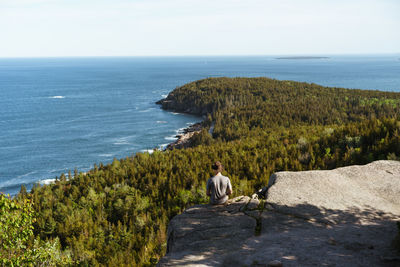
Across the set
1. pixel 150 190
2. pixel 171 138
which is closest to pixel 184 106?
pixel 171 138

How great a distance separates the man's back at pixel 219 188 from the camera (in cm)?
985

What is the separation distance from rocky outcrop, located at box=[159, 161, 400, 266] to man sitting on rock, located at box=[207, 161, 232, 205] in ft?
1.11

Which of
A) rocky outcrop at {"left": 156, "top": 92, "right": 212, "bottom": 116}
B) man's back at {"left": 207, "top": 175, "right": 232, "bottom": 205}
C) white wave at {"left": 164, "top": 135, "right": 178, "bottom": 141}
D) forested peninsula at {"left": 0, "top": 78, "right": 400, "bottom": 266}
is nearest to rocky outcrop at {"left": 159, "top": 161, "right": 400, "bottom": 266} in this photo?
man's back at {"left": 207, "top": 175, "right": 232, "bottom": 205}

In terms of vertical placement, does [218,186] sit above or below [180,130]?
above

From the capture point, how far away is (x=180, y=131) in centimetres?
7988

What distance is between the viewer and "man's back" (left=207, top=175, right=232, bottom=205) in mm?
9852

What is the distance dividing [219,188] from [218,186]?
146 mm

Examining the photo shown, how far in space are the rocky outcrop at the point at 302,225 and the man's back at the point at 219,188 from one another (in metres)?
0.33

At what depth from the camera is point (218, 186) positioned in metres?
9.96

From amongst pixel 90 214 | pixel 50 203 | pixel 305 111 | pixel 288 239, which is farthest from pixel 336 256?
pixel 305 111

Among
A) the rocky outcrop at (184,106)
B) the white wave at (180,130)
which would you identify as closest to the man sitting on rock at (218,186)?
the white wave at (180,130)

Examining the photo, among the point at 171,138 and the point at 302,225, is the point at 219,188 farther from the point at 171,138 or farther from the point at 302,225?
the point at 171,138

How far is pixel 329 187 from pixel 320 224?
283 centimetres

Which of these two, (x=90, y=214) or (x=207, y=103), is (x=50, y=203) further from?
(x=207, y=103)
